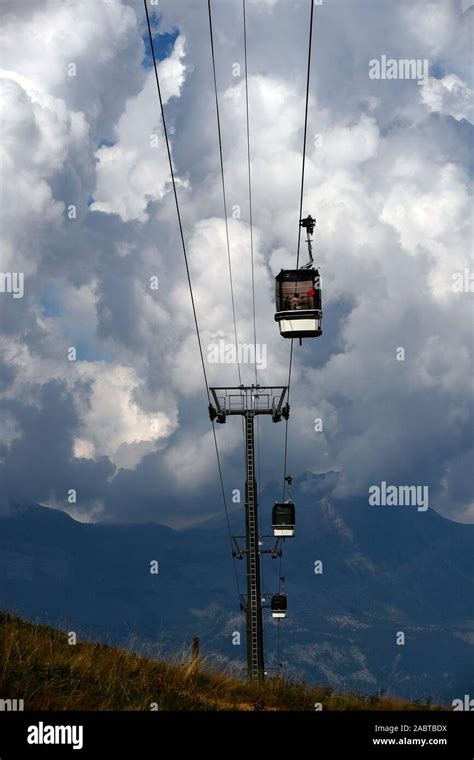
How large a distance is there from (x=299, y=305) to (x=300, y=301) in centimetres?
21

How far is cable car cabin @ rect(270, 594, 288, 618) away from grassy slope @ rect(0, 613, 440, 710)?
1470 inches

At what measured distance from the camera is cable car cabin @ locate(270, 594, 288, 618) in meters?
54.7

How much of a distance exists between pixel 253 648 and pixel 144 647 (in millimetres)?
21026

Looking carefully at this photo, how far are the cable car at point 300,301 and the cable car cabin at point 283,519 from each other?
19.7m

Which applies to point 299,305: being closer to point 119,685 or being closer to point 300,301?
point 300,301

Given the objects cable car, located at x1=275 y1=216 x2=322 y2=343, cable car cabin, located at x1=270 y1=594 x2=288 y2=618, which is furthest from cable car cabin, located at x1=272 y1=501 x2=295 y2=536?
cable car, located at x1=275 y1=216 x2=322 y2=343

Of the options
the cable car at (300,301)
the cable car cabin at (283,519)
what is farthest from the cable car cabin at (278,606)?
the cable car at (300,301)

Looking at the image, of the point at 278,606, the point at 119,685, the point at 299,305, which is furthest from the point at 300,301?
the point at 278,606

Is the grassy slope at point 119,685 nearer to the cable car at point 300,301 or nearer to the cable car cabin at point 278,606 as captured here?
the cable car at point 300,301

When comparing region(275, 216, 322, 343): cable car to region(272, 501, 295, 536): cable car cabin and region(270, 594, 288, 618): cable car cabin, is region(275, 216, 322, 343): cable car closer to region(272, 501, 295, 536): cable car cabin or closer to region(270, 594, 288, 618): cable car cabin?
region(272, 501, 295, 536): cable car cabin

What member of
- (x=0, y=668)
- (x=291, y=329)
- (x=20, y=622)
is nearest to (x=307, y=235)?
(x=291, y=329)
